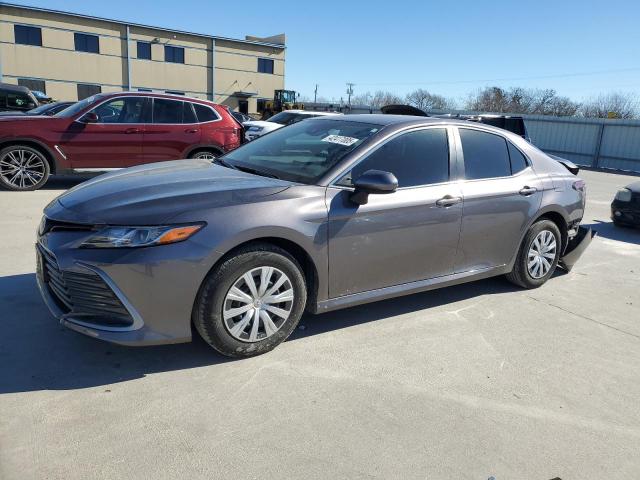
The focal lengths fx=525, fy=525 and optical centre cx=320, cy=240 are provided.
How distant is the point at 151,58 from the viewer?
47594 millimetres

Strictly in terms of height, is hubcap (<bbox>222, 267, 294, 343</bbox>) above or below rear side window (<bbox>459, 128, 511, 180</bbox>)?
below

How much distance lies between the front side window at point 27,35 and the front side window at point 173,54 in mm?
10277

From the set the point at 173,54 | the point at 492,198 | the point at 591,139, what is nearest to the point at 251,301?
the point at 492,198

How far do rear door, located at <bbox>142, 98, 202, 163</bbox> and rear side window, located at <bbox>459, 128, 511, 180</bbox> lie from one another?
6129 mm

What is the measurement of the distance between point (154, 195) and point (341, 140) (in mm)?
1533

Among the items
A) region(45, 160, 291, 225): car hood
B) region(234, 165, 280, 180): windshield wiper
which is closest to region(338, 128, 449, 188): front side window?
region(234, 165, 280, 180): windshield wiper

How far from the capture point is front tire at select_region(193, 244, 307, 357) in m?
3.23

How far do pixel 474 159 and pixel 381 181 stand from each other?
4.54 ft

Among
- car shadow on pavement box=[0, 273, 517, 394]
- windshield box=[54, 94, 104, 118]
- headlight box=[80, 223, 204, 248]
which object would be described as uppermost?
windshield box=[54, 94, 104, 118]

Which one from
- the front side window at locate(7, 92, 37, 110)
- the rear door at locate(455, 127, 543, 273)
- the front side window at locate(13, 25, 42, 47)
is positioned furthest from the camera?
the front side window at locate(13, 25, 42, 47)

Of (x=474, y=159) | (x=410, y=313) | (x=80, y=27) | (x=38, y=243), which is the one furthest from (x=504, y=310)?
(x=80, y=27)

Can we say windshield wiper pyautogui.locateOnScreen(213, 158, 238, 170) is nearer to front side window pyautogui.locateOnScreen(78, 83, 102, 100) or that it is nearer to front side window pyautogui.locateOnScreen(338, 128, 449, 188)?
front side window pyautogui.locateOnScreen(338, 128, 449, 188)

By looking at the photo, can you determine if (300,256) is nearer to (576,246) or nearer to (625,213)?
(576,246)

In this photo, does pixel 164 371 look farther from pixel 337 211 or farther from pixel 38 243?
pixel 337 211
